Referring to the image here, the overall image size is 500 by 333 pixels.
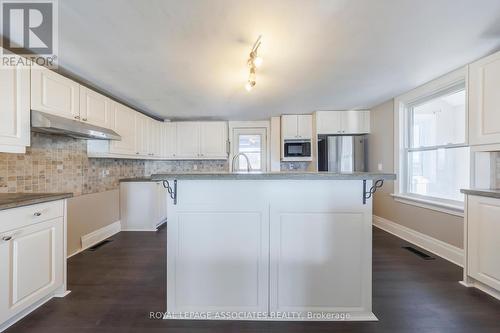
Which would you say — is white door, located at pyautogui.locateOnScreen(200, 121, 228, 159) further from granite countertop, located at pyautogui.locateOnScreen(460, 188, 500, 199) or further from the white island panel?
granite countertop, located at pyautogui.locateOnScreen(460, 188, 500, 199)

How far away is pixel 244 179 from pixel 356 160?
337cm

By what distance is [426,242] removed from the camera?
9.81 ft

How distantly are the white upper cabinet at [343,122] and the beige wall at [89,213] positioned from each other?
3.90 m

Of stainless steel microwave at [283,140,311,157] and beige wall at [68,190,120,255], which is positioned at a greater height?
stainless steel microwave at [283,140,311,157]

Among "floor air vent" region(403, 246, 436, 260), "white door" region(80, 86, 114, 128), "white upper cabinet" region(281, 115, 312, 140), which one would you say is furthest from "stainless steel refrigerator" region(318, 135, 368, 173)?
"white door" region(80, 86, 114, 128)

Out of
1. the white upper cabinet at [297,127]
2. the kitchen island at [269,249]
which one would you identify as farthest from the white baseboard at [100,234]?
the white upper cabinet at [297,127]

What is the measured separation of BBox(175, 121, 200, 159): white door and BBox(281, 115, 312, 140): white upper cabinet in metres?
1.94

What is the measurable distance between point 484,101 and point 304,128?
9.18 feet

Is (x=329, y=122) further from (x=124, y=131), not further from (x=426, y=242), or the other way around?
(x=124, y=131)

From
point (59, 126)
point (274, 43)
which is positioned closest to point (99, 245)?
point (59, 126)

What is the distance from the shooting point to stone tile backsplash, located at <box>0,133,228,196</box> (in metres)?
2.15

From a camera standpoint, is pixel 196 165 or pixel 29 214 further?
pixel 196 165

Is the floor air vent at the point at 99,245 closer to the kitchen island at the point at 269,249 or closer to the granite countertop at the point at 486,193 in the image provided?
the kitchen island at the point at 269,249

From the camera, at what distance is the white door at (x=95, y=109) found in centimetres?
263
